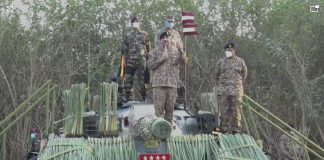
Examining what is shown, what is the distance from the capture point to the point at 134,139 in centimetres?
991

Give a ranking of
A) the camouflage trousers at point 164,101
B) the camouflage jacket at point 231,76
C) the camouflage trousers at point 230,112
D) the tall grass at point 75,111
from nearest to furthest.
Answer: the tall grass at point 75,111 < the camouflage trousers at point 164,101 < the camouflage trousers at point 230,112 < the camouflage jacket at point 231,76

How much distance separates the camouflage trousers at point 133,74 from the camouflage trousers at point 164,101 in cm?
207

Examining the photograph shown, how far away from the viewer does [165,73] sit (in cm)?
1091

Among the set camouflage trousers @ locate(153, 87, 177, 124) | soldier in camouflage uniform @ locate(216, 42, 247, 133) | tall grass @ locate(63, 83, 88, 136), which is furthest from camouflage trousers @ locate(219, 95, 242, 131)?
tall grass @ locate(63, 83, 88, 136)

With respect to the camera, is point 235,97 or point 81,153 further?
point 235,97

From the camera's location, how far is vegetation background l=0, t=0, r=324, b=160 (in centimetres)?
2609

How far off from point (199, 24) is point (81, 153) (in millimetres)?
19278

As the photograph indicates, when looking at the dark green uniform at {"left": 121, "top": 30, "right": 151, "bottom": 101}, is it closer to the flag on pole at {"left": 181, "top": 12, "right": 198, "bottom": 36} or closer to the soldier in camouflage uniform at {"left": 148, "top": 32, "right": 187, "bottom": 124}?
the flag on pole at {"left": 181, "top": 12, "right": 198, "bottom": 36}

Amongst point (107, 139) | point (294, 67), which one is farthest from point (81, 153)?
point (294, 67)

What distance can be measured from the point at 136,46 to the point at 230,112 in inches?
95.4

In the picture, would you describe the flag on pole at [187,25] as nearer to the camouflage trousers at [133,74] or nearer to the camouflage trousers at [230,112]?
the camouflage trousers at [133,74]

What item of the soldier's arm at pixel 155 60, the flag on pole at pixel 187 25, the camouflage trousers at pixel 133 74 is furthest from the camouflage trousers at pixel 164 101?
the flag on pole at pixel 187 25

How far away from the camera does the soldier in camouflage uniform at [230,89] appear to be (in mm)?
11672

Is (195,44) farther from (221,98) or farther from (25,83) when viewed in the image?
(221,98)
